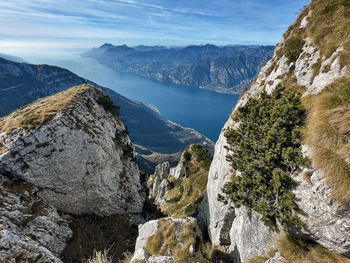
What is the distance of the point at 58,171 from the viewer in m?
21.8

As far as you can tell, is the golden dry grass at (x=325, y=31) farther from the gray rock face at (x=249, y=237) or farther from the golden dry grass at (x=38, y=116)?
the golden dry grass at (x=38, y=116)

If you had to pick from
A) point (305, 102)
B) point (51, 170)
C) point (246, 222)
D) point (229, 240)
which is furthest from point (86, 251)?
point (305, 102)

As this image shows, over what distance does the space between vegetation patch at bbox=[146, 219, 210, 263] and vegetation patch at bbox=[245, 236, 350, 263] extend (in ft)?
13.5

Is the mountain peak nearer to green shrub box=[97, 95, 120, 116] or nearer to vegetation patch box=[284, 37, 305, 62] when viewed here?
green shrub box=[97, 95, 120, 116]

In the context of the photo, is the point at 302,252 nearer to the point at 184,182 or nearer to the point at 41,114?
the point at 41,114

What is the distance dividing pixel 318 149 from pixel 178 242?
37.6ft

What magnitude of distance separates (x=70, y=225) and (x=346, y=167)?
27.2m

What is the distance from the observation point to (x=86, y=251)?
1959 centimetres

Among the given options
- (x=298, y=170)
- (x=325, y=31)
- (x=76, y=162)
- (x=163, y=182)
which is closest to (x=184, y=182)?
(x=163, y=182)

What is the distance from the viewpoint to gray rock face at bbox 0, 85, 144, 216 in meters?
20.5

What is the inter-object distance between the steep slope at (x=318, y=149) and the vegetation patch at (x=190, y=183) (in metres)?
21.6

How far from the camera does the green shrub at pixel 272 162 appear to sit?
9.89 meters

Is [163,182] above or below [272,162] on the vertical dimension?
below

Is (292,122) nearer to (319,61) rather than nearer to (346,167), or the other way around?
(346,167)
